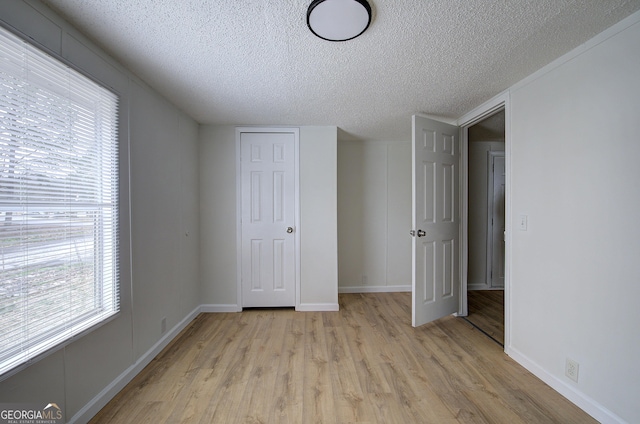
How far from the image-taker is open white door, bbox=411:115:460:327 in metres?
2.51

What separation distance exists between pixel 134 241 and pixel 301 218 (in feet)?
5.58

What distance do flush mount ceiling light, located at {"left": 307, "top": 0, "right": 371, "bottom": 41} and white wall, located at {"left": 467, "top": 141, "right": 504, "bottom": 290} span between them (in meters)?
3.24

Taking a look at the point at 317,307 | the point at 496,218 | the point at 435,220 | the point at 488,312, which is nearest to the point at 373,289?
the point at 317,307

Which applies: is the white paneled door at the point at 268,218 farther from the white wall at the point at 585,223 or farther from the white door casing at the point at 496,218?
the white door casing at the point at 496,218

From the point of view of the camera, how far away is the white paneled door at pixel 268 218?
9.97 feet

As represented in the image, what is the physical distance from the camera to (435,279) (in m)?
2.62

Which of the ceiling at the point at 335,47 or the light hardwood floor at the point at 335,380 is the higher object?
the ceiling at the point at 335,47

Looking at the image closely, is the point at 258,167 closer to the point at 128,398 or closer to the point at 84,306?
the point at 84,306

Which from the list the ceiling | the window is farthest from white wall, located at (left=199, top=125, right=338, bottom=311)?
the window

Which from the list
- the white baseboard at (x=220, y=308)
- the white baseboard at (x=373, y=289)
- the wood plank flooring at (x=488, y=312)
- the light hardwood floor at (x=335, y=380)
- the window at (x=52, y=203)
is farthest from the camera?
the white baseboard at (x=373, y=289)

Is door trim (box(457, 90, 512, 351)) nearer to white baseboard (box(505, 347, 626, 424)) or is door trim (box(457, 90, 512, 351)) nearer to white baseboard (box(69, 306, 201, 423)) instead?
white baseboard (box(505, 347, 626, 424))

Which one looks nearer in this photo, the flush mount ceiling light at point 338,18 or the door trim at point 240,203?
the flush mount ceiling light at point 338,18

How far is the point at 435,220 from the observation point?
2637 mm

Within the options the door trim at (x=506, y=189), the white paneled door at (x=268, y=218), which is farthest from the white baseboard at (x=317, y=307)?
the door trim at (x=506, y=189)
